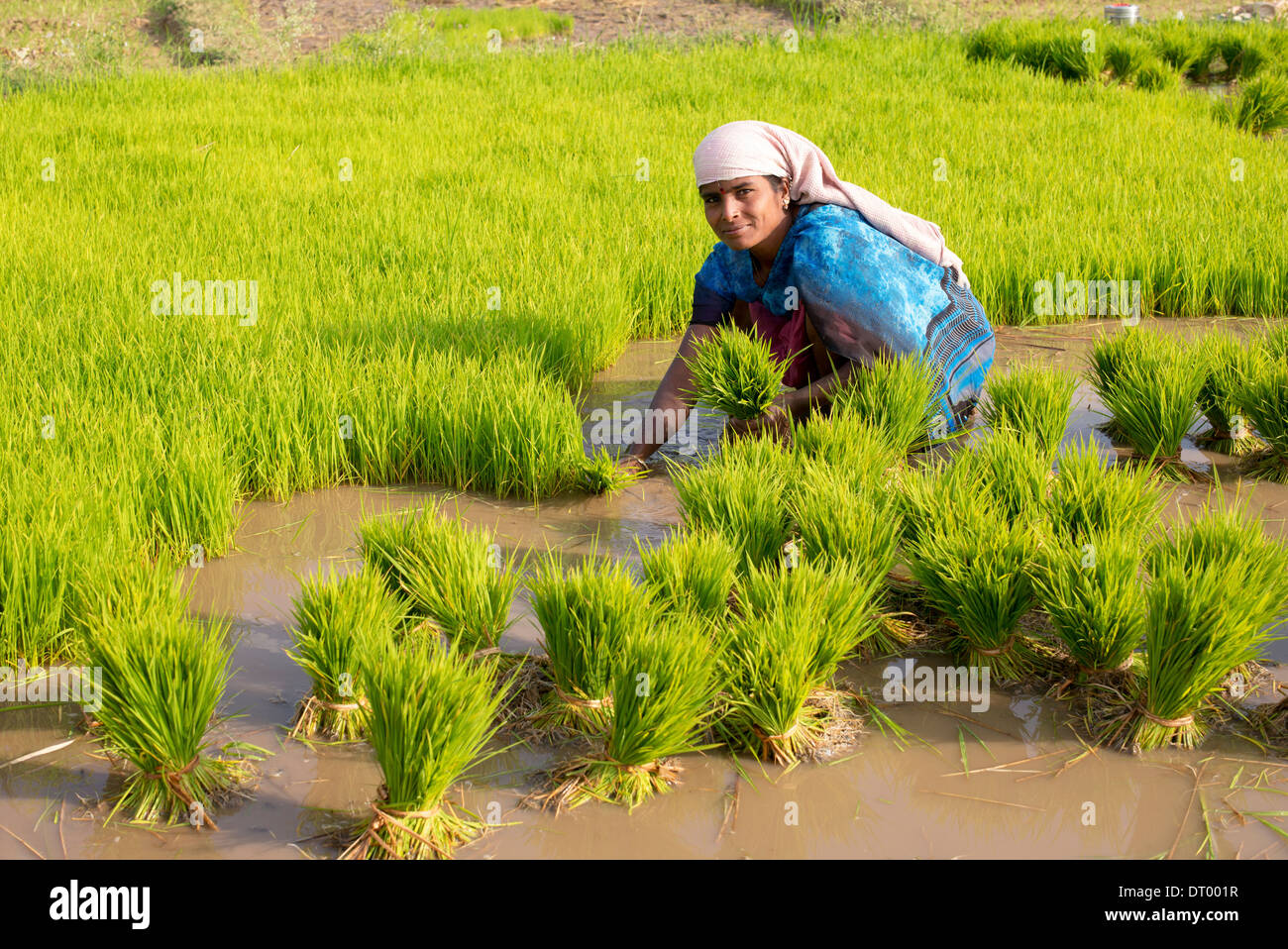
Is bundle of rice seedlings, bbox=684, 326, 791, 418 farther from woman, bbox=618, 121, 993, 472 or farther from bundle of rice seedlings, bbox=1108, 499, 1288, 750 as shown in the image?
bundle of rice seedlings, bbox=1108, 499, 1288, 750

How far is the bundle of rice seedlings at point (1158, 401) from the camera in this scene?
3734 millimetres

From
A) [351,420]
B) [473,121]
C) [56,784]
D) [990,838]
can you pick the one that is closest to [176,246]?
[351,420]

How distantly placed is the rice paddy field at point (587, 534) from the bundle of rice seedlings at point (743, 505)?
14 mm

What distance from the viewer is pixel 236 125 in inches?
294

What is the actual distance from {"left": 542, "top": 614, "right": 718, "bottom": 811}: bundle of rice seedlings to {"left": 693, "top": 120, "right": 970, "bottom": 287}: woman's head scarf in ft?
5.70

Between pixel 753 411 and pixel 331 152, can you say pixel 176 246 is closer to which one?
pixel 331 152

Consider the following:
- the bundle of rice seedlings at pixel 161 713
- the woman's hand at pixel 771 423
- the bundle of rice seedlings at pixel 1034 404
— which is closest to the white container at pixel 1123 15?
the bundle of rice seedlings at pixel 1034 404

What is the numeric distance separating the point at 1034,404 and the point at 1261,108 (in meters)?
5.95

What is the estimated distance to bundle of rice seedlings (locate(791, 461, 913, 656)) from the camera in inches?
109

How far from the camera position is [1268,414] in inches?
146

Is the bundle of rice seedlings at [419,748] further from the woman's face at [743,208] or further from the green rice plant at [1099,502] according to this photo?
the woman's face at [743,208]

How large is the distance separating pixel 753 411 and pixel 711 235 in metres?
2.28

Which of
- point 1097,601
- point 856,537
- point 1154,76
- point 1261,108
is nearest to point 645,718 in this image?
point 856,537

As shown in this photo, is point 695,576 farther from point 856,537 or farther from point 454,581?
point 454,581
